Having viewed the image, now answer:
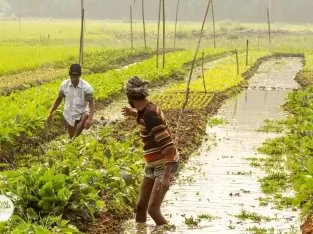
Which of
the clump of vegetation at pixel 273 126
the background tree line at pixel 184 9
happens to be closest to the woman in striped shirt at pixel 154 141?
the clump of vegetation at pixel 273 126

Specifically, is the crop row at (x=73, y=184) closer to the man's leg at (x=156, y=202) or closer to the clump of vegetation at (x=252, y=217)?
the man's leg at (x=156, y=202)

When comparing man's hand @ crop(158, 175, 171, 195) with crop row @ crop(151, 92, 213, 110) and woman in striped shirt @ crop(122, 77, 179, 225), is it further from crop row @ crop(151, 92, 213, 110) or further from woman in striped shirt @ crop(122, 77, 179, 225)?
crop row @ crop(151, 92, 213, 110)

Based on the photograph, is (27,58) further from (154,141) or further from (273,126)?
(154,141)

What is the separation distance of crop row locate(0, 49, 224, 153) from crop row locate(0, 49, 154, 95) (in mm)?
2025

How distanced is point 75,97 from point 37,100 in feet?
15.5

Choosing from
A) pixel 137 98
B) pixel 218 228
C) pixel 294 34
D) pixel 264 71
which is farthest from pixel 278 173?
pixel 294 34

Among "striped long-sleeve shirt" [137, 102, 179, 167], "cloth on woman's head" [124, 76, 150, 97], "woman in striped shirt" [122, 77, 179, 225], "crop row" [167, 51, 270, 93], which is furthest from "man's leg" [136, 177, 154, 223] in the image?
"crop row" [167, 51, 270, 93]

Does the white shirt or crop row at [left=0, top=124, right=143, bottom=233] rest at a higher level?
the white shirt

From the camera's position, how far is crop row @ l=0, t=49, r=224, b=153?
36.3ft

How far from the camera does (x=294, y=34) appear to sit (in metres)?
71.5

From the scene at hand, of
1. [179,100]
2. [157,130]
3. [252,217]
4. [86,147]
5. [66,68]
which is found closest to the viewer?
[157,130]

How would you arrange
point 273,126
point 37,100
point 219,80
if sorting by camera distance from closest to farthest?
point 37,100 < point 273,126 < point 219,80

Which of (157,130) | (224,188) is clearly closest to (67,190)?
(157,130)

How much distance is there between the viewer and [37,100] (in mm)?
14172
